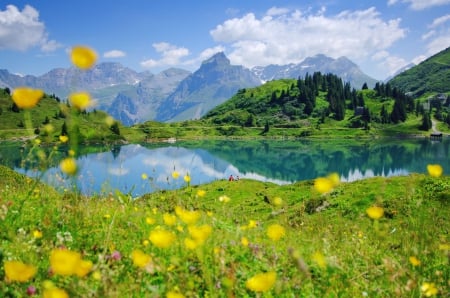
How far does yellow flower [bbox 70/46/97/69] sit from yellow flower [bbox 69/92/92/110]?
274 mm

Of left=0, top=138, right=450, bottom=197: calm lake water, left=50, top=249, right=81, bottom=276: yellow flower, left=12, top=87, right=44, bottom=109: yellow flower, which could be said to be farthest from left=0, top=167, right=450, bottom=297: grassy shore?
left=0, top=138, right=450, bottom=197: calm lake water

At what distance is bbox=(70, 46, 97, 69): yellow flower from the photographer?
94.6 inches

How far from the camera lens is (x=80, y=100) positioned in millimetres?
2631

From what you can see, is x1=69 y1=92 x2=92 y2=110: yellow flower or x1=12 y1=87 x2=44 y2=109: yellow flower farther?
x1=69 y1=92 x2=92 y2=110: yellow flower

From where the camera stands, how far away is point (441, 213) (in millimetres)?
15367

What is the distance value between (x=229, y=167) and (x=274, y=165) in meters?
14.6

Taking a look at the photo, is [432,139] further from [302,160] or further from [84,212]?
[84,212]

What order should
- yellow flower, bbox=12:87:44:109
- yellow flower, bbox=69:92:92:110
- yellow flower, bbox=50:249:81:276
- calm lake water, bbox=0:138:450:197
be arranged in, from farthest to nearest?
A: calm lake water, bbox=0:138:450:197 < yellow flower, bbox=69:92:92:110 < yellow flower, bbox=12:87:44:109 < yellow flower, bbox=50:249:81:276

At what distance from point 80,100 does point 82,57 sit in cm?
35

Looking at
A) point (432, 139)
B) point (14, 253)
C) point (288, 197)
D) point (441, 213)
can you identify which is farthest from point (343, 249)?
point (432, 139)

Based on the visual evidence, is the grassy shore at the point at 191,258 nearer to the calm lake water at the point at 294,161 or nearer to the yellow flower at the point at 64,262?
the yellow flower at the point at 64,262

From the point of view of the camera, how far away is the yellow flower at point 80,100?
2.62 metres

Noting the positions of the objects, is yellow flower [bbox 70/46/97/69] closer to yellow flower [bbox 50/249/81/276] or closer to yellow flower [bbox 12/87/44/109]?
yellow flower [bbox 12/87/44/109]

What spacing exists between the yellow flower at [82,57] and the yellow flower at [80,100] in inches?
10.8
